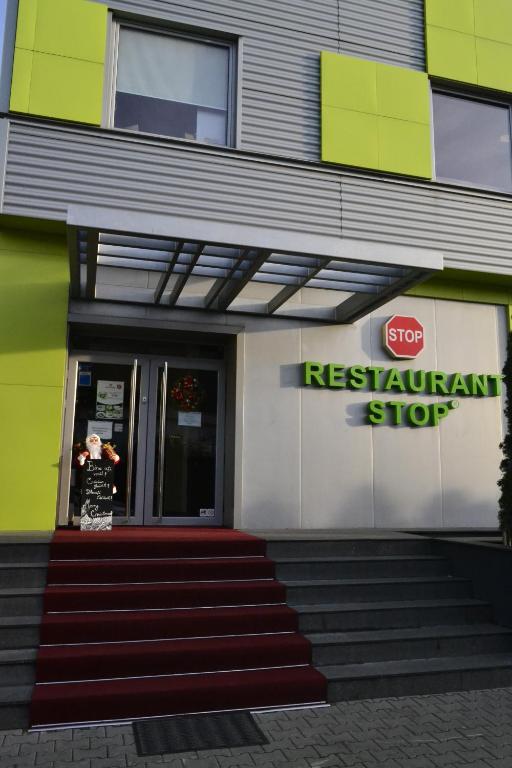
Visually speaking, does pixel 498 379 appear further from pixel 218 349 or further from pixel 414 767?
pixel 414 767

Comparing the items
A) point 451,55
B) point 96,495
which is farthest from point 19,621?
point 451,55

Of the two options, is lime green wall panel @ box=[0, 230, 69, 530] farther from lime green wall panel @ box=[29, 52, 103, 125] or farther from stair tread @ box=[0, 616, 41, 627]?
stair tread @ box=[0, 616, 41, 627]

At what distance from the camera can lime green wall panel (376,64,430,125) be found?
8.96 meters

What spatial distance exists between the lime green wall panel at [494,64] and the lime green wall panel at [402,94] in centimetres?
110

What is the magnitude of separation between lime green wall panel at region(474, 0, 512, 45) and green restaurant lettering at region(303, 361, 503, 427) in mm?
5097

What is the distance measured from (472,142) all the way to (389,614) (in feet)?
23.6

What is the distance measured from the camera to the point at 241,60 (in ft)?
27.7

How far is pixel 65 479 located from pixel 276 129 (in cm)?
512

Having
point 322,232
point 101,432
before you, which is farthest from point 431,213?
point 101,432

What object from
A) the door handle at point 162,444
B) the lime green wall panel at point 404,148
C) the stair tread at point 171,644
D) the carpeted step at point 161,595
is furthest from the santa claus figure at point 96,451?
the lime green wall panel at point 404,148

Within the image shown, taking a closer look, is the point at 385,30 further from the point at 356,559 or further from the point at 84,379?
the point at 356,559

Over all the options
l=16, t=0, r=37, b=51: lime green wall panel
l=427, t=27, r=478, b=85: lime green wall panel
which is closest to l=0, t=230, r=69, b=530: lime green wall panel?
l=16, t=0, r=37, b=51: lime green wall panel

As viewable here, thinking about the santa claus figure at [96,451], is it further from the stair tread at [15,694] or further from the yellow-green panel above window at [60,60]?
the yellow-green panel above window at [60,60]

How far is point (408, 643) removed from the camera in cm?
523
